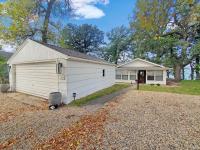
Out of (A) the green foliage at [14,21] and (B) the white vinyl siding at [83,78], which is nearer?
(B) the white vinyl siding at [83,78]

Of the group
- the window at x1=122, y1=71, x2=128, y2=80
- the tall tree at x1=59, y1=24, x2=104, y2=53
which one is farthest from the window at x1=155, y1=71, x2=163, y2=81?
the tall tree at x1=59, y1=24, x2=104, y2=53

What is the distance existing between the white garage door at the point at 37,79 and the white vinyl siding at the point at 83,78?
3.11 ft

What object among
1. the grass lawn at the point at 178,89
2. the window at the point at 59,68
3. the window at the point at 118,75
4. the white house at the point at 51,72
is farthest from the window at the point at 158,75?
the window at the point at 59,68

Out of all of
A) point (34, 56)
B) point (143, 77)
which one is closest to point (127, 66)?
point (143, 77)

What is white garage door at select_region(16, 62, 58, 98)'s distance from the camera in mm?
9381

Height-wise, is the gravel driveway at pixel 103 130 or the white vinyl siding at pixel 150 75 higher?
the white vinyl siding at pixel 150 75

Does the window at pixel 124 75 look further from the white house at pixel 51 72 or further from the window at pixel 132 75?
the white house at pixel 51 72

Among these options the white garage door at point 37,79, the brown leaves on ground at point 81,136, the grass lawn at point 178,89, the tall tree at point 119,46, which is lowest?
the brown leaves on ground at point 81,136

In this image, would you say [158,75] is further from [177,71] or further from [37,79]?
[37,79]

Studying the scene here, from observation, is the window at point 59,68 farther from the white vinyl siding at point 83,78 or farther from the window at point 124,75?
the window at point 124,75

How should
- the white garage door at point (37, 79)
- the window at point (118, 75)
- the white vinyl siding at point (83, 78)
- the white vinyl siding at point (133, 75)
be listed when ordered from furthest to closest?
1. the window at point (118, 75)
2. the white vinyl siding at point (133, 75)
3. the white garage door at point (37, 79)
4. the white vinyl siding at point (83, 78)

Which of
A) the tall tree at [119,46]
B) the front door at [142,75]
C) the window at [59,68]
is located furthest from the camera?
the tall tree at [119,46]

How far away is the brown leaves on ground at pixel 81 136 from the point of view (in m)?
3.92

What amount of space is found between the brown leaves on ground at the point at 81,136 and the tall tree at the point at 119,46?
30662 mm
